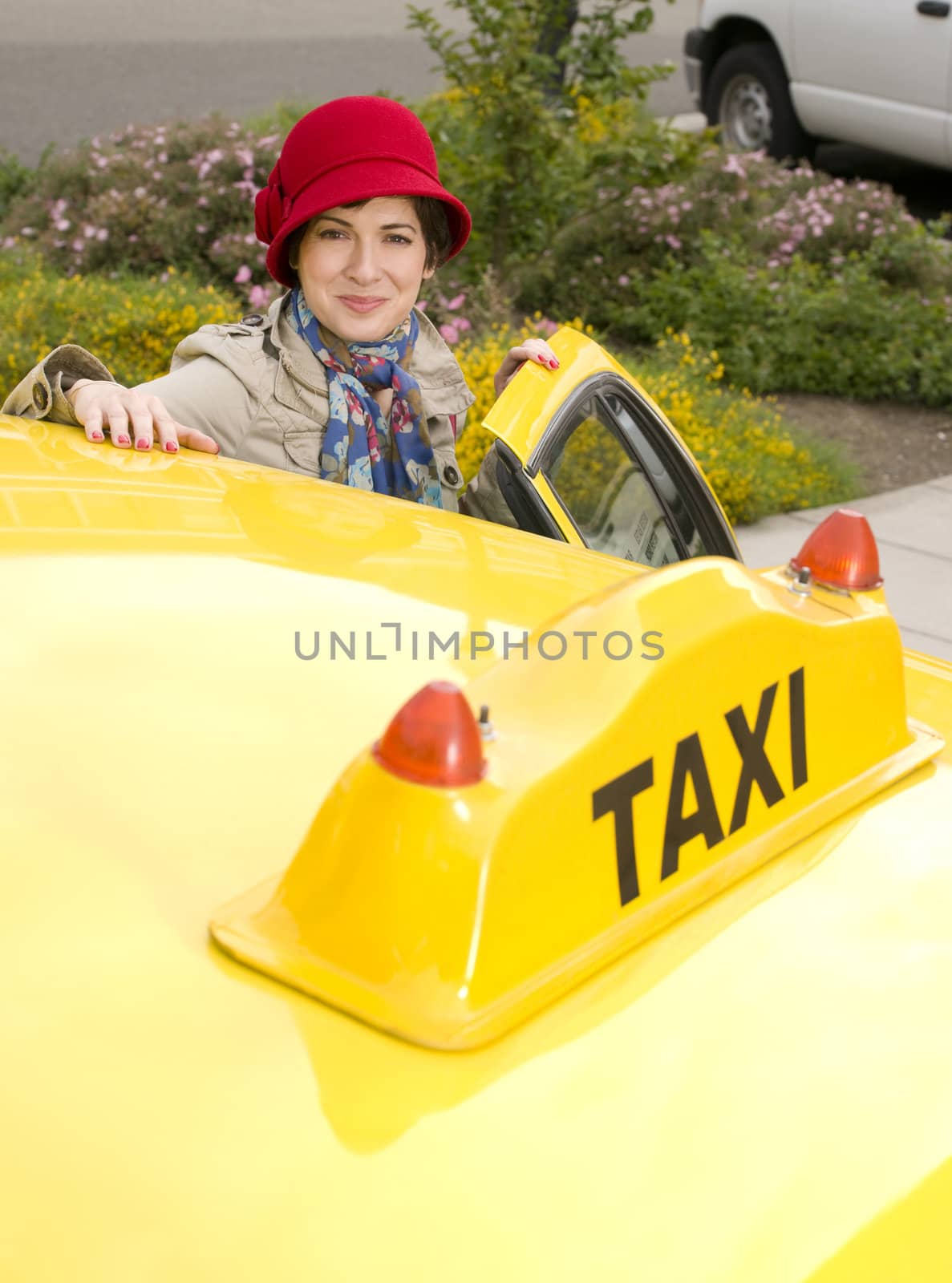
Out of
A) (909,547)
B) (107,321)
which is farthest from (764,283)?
(107,321)

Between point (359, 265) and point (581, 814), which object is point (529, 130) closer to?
point (359, 265)

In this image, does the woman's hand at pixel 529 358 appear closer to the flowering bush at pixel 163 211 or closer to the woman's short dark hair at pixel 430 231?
the woman's short dark hair at pixel 430 231

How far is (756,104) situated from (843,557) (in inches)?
406

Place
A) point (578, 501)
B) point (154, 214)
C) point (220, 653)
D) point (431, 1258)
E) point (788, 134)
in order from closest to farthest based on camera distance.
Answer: point (431, 1258) < point (220, 653) < point (578, 501) < point (154, 214) < point (788, 134)

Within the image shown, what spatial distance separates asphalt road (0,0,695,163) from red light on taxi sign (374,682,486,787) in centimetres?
1013

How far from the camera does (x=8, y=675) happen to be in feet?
4.33

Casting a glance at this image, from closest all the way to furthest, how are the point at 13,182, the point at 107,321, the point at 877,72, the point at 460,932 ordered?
the point at 460,932
the point at 107,321
the point at 13,182
the point at 877,72

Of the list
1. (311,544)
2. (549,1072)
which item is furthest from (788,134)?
(549,1072)

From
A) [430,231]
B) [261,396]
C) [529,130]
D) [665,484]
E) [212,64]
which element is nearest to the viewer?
[665,484]

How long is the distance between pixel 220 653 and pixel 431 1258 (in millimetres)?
646

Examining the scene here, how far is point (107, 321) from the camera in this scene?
6.39 metres

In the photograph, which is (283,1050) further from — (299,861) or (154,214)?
(154,214)

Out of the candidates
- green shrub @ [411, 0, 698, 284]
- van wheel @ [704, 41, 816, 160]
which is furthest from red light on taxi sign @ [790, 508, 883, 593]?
van wheel @ [704, 41, 816, 160]

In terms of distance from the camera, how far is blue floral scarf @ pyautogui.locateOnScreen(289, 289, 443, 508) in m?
2.73
